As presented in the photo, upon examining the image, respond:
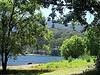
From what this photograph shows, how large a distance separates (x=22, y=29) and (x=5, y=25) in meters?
2.00

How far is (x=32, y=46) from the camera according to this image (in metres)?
41.8

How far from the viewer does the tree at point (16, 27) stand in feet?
127

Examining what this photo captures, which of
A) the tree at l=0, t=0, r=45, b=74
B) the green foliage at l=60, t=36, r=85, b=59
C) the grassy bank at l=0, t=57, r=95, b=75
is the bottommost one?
the green foliage at l=60, t=36, r=85, b=59

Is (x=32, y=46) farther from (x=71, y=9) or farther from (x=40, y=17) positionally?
(x=71, y=9)

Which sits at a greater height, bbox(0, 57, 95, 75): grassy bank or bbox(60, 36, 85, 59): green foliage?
bbox(0, 57, 95, 75): grassy bank

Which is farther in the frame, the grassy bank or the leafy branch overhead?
the grassy bank

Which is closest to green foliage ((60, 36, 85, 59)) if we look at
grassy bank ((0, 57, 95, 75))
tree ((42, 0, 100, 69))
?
grassy bank ((0, 57, 95, 75))

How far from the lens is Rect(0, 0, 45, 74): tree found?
3872 centimetres

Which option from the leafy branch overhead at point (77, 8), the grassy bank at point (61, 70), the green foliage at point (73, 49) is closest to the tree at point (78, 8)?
the leafy branch overhead at point (77, 8)

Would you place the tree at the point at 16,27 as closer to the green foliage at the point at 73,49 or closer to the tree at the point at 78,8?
the tree at the point at 78,8

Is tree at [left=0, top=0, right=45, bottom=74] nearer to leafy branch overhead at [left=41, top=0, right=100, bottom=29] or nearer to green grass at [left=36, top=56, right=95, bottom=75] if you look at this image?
green grass at [left=36, top=56, right=95, bottom=75]

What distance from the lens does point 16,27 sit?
3972 cm

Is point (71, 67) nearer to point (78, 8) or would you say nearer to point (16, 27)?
point (16, 27)

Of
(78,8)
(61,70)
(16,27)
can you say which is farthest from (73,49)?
(78,8)
